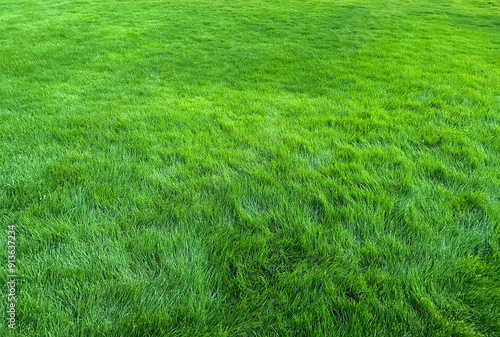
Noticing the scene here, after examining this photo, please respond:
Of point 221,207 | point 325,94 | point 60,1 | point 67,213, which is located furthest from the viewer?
point 60,1

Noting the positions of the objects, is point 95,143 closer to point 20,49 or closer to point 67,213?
point 67,213

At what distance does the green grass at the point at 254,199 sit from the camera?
1466mm

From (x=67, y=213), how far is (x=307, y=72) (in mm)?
4749

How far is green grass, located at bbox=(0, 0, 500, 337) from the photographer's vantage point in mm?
1466

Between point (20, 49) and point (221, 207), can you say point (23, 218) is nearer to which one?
point (221, 207)

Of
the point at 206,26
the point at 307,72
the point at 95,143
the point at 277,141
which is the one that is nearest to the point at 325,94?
the point at 307,72

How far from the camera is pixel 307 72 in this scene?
540cm

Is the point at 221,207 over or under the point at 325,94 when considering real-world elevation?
under

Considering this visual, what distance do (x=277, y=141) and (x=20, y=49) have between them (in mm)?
7504

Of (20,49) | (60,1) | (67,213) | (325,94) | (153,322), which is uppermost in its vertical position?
(60,1)

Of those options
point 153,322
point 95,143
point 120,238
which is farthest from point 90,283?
point 95,143

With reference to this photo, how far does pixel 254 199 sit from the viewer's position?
2281 mm

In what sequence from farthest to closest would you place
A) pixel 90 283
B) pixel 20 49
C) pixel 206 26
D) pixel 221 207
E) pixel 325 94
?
1. pixel 206 26
2. pixel 20 49
3. pixel 325 94
4. pixel 221 207
5. pixel 90 283

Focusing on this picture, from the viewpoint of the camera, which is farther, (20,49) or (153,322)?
(20,49)
